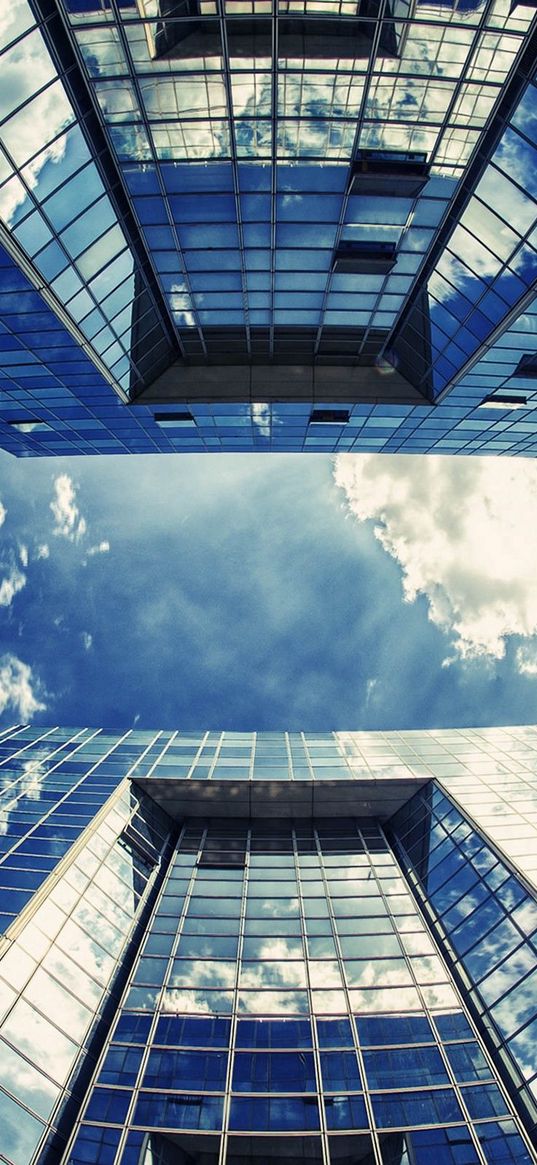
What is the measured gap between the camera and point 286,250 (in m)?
22.0

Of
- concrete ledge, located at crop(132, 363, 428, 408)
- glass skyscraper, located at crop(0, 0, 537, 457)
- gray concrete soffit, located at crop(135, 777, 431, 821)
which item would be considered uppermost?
gray concrete soffit, located at crop(135, 777, 431, 821)

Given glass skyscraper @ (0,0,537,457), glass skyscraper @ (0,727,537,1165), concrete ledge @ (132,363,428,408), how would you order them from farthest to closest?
concrete ledge @ (132,363,428,408) < glass skyscraper @ (0,727,537,1165) < glass skyscraper @ (0,0,537,457)

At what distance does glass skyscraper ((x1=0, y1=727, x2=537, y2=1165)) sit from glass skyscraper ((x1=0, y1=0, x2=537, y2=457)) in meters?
19.1

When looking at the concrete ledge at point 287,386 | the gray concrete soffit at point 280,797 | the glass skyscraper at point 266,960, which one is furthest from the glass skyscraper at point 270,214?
the glass skyscraper at point 266,960

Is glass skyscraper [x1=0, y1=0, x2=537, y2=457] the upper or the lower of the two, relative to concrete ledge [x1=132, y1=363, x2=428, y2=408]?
lower

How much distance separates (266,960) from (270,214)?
87.6 feet

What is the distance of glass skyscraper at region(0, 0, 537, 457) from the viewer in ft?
49.0

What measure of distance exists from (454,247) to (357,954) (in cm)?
2627

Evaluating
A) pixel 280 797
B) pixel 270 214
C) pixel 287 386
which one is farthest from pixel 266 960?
pixel 270 214

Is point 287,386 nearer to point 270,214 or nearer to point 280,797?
point 270,214

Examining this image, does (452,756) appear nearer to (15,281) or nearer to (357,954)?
(357,954)

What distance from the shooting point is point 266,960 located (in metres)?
21.6

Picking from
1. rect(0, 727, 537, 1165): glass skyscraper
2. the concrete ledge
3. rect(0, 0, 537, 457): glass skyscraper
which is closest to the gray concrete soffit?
rect(0, 727, 537, 1165): glass skyscraper

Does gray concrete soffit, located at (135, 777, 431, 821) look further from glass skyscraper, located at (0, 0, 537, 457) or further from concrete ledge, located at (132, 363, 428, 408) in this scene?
concrete ledge, located at (132, 363, 428, 408)
